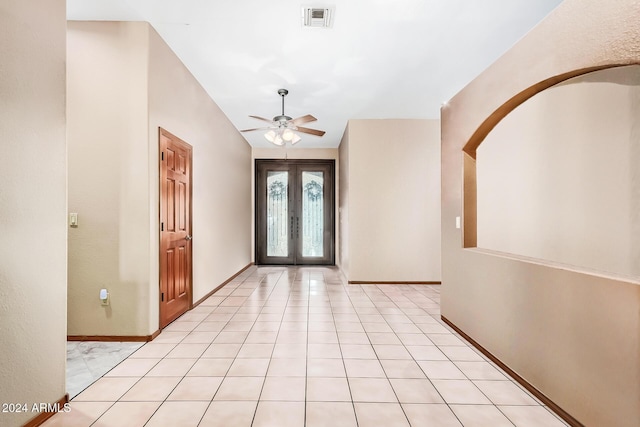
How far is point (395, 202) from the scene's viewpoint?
571cm

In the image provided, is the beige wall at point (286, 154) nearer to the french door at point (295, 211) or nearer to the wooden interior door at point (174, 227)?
the french door at point (295, 211)

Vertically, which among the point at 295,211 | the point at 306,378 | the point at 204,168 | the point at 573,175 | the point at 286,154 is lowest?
the point at 306,378

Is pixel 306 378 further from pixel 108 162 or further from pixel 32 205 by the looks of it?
pixel 108 162

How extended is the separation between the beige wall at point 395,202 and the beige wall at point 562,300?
257 centimetres

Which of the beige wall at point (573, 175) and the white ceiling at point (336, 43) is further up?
the white ceiling at point (336, 43)

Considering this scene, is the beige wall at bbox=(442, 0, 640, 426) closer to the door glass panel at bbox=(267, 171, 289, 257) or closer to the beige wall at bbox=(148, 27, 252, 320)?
the beige wall at bbox=(148, 27, 252, 320)

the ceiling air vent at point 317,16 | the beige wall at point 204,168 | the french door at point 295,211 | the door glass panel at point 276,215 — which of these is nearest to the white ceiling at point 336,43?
the ceiling air vent at point 317,16

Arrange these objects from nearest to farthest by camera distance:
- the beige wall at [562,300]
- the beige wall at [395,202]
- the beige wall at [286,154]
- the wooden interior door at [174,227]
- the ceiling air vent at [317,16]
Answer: the beige wall at [562,300]
the ceiling air vent at [317,16]
the wooden interior door at [174,227]
the beige wall at [395,202]
the beige wall at [286,154]

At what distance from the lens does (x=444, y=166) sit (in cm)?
360

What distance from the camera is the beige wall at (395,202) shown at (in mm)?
5680

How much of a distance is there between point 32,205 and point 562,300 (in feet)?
10.2

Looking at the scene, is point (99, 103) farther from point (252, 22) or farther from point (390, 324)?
point (390, 324)

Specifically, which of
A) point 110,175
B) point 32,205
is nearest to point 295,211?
point 110,175

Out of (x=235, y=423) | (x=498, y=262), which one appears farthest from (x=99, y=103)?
(x=498, y=262)
